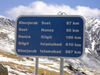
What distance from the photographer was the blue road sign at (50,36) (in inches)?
227

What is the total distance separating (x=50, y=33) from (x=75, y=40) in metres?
1.06

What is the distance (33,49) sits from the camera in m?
→ 5.92

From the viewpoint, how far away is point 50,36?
588 cm

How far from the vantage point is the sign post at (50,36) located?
5766 millimetres

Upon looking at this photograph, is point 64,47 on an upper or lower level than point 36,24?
lower

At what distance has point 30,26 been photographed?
19.7 feet

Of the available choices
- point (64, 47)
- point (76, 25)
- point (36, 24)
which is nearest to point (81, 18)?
point (76, 25)

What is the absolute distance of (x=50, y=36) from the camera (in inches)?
231

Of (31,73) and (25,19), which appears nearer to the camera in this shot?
(25,19)

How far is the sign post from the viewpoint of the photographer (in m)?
5.77

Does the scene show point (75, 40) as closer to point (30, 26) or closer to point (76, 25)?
point (76, 25)

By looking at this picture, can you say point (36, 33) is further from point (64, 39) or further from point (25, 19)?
point (64, 39)

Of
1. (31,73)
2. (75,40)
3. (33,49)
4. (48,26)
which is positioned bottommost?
(31,73)

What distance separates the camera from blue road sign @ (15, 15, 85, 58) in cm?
577
